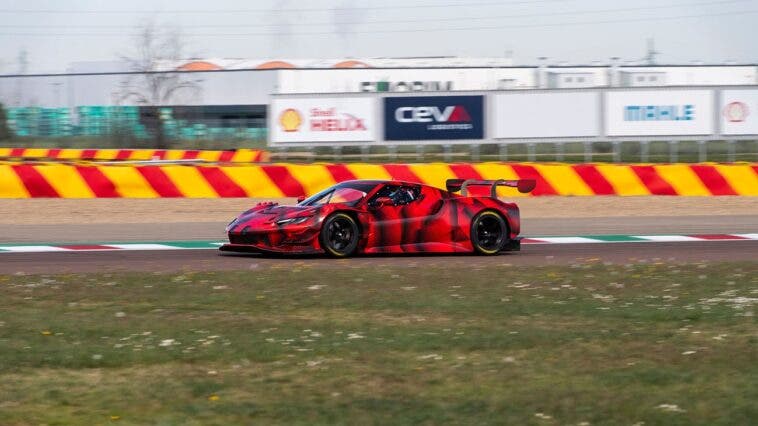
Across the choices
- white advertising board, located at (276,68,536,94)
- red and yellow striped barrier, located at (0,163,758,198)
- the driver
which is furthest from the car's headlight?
white advertising board, located at (276,68,536,94)

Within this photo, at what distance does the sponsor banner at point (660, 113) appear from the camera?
116 feet

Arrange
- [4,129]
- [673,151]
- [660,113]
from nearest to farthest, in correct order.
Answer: [673,151] → [660,113] → [4,129]

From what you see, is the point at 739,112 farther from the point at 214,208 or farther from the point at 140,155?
the point at 140,155

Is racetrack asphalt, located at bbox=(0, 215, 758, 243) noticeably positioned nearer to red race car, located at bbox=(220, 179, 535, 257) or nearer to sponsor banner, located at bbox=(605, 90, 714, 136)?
red race car, located at bbox=(220, 179, 535, 257)

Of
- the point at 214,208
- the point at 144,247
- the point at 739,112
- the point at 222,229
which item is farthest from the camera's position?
the point at 739,112

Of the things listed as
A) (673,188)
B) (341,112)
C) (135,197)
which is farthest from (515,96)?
(135,197)

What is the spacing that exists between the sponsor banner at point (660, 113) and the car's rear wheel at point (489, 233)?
2140cm

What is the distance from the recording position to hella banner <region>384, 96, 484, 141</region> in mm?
35656

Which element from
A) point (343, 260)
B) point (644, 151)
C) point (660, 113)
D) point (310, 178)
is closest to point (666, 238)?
point (343, 260)

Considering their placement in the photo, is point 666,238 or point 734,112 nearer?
point 666,238

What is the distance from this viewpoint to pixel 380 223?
14.3m

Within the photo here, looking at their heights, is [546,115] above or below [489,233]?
above

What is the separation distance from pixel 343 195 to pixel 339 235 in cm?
51

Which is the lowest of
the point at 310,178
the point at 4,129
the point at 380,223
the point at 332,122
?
the point at 380,223
